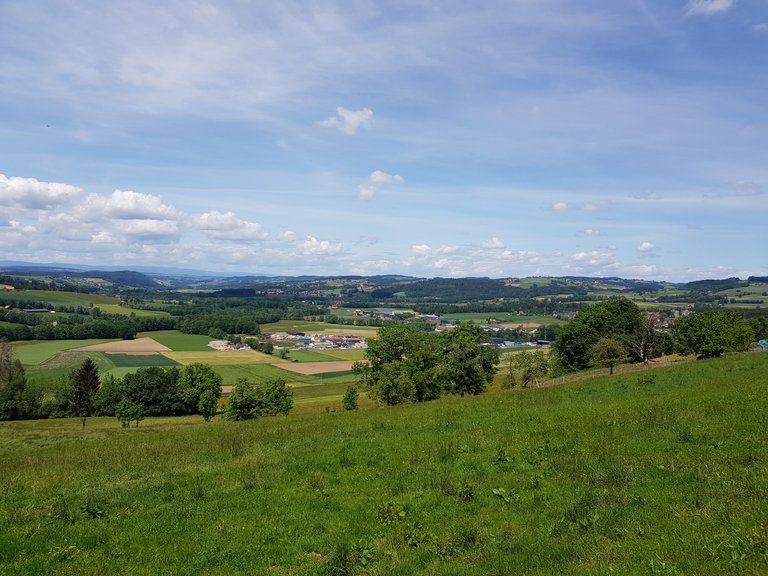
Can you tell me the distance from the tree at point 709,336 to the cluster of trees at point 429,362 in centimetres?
3072

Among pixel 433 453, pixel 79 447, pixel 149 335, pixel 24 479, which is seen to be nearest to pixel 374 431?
pixel 433 453

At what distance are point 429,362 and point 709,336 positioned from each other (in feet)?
130

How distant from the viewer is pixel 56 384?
315ft

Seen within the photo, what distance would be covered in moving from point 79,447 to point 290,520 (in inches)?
644

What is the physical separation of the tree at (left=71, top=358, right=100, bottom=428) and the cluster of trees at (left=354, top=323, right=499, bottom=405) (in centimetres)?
5673

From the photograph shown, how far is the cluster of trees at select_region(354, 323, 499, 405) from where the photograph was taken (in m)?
54.4

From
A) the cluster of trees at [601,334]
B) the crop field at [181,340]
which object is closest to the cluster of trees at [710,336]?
the cluster of trees at [601,334]

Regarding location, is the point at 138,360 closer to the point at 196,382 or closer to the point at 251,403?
the point at 196,382

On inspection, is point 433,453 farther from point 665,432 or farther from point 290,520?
point 665,432

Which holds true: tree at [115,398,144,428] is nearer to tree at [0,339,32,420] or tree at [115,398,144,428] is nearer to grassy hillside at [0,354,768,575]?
tree at [0,339,32,420]

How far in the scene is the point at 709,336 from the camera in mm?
65812

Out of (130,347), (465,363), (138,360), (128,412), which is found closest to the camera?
(465,363)

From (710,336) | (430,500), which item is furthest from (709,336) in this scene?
(430,500)

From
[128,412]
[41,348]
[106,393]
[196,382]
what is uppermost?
[196,382]
